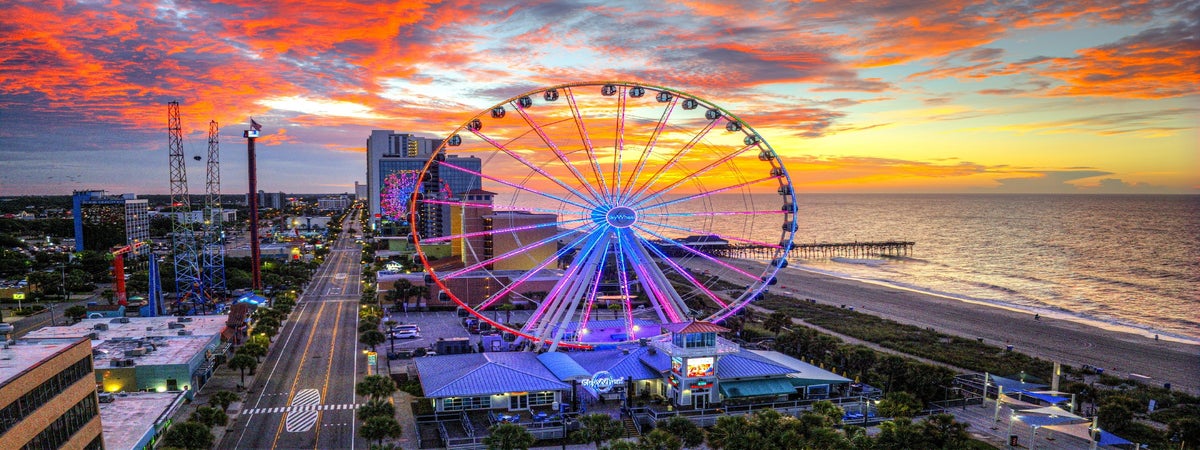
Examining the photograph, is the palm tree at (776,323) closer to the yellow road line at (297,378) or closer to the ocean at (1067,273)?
the ocean at (1067,273)

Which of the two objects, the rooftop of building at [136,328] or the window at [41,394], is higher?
the window at [41,394]

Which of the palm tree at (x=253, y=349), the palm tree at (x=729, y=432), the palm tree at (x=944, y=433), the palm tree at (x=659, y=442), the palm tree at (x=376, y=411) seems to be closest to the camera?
the palm tree at (x=659, y=442)

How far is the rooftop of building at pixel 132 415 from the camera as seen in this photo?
107 feet

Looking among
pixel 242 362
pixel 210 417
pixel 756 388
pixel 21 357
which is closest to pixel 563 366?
pixel 756 388

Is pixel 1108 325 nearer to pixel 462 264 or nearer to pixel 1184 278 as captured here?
pixel 1184 278

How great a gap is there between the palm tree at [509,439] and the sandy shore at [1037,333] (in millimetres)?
48274

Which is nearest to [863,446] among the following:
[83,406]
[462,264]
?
[83,406]

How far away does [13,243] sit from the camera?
141125 millimetres

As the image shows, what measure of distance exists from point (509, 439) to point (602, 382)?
41.6ft

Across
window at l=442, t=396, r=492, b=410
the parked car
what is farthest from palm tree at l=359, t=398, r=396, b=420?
the parked car

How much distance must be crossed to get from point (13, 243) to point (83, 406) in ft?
487

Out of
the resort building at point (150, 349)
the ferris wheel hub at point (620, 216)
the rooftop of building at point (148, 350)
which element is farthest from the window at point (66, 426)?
the ferris wheel hub at point (620, 216)

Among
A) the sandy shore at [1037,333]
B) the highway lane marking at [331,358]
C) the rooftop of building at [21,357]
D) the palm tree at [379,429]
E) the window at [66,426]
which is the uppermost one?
the rooftop of building at [21,357]

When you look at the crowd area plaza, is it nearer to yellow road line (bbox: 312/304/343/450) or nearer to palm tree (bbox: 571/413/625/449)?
palm tree (bbox: 571/413/625/449)
